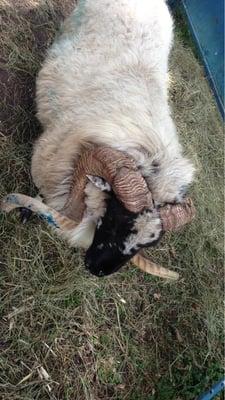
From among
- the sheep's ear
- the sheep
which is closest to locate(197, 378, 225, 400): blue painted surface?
Answer: the sheep

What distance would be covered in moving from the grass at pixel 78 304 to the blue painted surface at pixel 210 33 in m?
2.35

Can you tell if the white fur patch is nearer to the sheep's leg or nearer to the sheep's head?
the sheep's head

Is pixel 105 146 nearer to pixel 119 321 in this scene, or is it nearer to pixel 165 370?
pixel 119 321

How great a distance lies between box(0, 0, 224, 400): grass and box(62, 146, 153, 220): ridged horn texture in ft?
2.85

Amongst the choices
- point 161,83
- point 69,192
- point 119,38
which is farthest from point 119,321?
point 119,38

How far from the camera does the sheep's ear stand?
3672 mm

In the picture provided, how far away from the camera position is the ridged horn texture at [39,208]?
147 inches

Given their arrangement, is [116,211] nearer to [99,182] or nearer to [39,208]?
[99,182]

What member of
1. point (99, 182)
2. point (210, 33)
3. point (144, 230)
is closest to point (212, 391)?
point (144, 230)

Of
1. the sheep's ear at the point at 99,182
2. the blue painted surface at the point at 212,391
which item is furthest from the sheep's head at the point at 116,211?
the blue painted surface at the point at 212,391

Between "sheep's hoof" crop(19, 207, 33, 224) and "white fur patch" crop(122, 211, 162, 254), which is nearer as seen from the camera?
"white fur patch" crop(122, 211, 162, 254)

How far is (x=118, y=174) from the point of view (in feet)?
11.5

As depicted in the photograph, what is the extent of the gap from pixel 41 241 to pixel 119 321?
1043 mm

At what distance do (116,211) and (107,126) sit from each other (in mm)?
660
